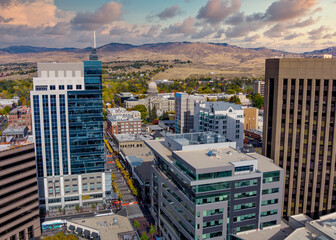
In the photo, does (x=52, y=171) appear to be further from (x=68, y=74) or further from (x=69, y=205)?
(x=68, y=74)

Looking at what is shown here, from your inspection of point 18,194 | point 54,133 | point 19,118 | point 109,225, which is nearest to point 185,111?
point 54,133

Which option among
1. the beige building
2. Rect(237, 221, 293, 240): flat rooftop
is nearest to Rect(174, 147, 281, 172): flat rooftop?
Rect(237, 221, 293, 240): flat rooftop

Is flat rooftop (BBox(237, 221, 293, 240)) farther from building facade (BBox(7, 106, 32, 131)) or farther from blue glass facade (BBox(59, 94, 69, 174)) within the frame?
building facade (BBox(7, 106, 32, 131))

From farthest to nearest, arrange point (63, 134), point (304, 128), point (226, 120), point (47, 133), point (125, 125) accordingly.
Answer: point (125, 125) < point (226, 120) < point (63, 134) < point (47, 133) < point (304, 128)

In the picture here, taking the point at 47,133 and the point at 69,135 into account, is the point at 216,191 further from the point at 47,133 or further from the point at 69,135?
the point at 47,133

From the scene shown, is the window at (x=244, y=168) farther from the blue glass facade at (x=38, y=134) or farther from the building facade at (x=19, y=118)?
the building facade at (x=19, y=118)

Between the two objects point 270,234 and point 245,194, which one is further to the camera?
point 270,234

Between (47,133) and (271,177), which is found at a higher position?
(47,133)
